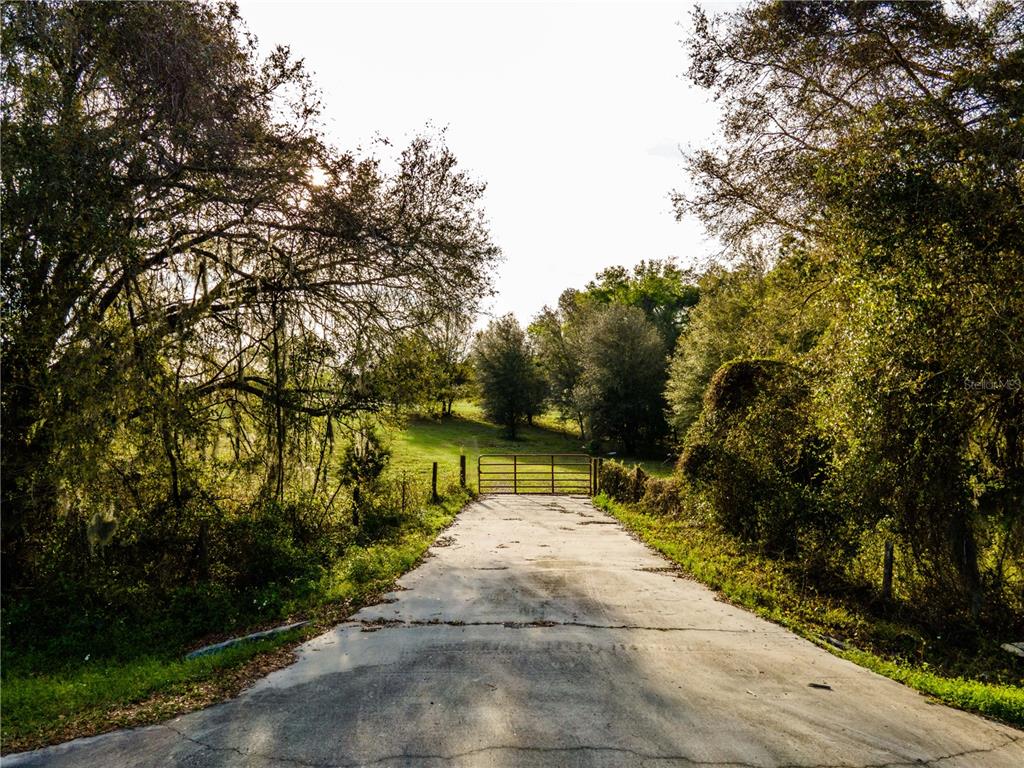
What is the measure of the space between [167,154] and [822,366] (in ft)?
33.6

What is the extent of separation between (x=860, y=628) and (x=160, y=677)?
8.38 metres

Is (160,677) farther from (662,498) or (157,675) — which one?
(662,498)

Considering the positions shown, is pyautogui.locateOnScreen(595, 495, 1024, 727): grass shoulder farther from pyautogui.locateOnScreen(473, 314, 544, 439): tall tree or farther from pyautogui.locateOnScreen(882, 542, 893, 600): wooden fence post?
pyautogui.locateOnScreen(473, 314, 544, 439): tall tree

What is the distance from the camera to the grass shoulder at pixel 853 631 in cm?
614

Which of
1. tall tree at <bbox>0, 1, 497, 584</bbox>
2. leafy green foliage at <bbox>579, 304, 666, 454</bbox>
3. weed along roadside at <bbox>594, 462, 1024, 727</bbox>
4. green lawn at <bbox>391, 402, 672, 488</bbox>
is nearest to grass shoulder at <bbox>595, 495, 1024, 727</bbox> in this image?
weed along roadside at <bbox>594, 462, 1024, 727</bbox>

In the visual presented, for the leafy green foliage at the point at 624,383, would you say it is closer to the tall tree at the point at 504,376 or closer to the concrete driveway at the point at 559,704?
the tall tree at the point at 504,376

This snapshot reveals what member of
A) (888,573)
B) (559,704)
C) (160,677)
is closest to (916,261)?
(888,573)

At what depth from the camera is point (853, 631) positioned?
835cm

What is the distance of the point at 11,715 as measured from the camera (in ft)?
16.7

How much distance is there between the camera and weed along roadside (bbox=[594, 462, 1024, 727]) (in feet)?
20.7

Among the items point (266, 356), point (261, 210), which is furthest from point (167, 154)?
point (266, 356)

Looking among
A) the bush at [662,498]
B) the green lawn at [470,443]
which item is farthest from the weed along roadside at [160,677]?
the green lawn at [470,443]

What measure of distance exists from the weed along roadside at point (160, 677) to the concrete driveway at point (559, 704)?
0.31 meters

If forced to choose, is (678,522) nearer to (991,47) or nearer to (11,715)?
(991,47)
